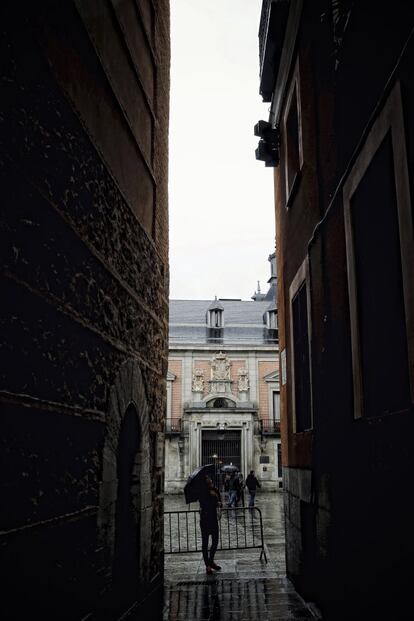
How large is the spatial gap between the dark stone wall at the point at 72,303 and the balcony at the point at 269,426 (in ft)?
82.0

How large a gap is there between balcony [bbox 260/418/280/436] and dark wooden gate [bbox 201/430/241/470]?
1.50m

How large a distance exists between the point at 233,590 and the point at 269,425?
2542cm

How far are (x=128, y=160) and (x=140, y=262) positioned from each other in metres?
1.18

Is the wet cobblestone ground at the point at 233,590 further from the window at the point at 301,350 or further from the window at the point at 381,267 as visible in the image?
the window at the point at 381,267

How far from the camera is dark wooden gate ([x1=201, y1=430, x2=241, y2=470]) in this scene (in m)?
31.5

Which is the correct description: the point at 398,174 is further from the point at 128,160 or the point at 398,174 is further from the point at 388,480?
the point at 128,160

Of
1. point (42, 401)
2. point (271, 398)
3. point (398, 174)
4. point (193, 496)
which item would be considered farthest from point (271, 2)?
point (271, 398)

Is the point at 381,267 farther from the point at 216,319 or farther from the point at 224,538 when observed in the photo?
the point at 216,319

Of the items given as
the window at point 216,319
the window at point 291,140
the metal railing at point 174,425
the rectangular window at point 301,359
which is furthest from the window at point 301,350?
the window at point 216,319

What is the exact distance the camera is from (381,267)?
13.0 ft

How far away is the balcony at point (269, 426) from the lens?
31555 mm

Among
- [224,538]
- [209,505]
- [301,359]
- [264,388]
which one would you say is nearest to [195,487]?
[209,505]

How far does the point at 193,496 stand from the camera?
890 centimetres

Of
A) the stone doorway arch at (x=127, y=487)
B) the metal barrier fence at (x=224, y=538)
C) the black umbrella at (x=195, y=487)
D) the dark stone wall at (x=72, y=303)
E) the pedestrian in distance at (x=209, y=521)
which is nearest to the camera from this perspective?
the dark stone wall at (x=72, y=303)
